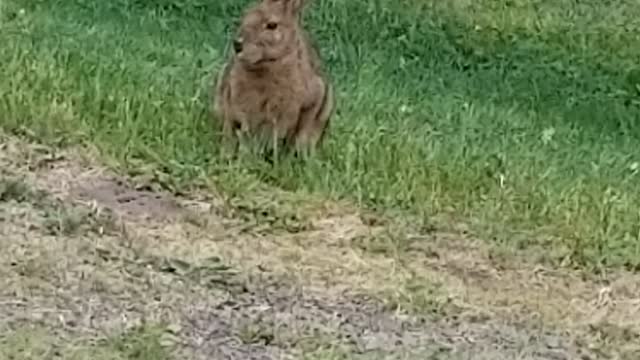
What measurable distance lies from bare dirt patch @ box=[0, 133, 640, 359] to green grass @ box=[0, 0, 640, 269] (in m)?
0.38

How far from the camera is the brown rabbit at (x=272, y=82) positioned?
30.5 ft

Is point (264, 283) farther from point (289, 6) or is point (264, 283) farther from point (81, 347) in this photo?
point (289, 6)

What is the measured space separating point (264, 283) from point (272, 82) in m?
2.06

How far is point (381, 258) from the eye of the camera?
8242 millimetres

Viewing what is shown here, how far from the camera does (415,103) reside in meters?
14.3

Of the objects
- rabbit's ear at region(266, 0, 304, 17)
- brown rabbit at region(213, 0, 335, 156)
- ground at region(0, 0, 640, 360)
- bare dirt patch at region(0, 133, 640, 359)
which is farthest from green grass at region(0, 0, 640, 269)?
rabbit's ear at region(266, 0, 304, 17)

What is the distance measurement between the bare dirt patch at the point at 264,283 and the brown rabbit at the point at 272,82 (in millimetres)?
691

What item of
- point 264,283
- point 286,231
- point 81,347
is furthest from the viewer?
point 286,231

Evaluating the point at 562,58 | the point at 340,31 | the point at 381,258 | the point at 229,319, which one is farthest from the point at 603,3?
the point at 229,319

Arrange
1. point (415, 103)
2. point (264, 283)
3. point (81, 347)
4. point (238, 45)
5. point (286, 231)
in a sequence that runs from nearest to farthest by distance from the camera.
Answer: point (81, 347) → point (264, 283) → point (286, 231) → point (238, 45) → point (415, 103)

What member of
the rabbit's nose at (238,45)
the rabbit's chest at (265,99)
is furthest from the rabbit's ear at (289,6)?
the rabbit's chest at (265,99)

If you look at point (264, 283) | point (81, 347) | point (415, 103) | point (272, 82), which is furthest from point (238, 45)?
point (415, 103)

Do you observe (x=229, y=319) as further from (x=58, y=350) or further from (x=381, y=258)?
(x=381, y=258)

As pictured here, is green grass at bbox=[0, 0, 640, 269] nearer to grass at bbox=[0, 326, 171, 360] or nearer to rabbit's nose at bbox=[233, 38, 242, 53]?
rabbit's nose at bbox=[233, 38, 242, 53]
